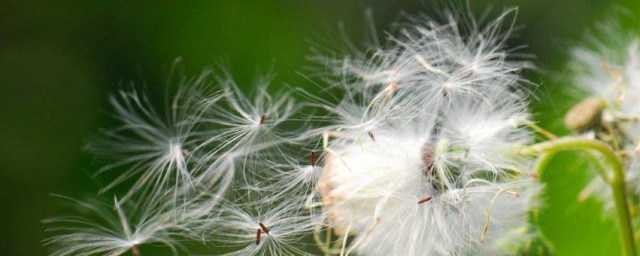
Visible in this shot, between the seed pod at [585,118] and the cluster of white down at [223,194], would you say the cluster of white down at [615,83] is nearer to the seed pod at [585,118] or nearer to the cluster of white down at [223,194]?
the seed pod at [585,118]

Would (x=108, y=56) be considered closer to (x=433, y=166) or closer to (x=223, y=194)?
(x=223, y=194)

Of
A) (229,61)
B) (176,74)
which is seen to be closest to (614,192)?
(229,61)

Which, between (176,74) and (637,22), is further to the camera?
(176,74)

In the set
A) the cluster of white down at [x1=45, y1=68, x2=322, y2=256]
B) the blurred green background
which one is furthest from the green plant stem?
the blurred green background

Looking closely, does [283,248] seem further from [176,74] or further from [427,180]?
[176,74]

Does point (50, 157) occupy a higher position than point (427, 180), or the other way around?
point (50, 157)

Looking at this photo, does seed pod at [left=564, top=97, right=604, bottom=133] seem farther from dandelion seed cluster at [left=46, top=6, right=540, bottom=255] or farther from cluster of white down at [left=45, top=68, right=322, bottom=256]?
cluster of white down at [left=45, top=68, right=322, bottom=256]
